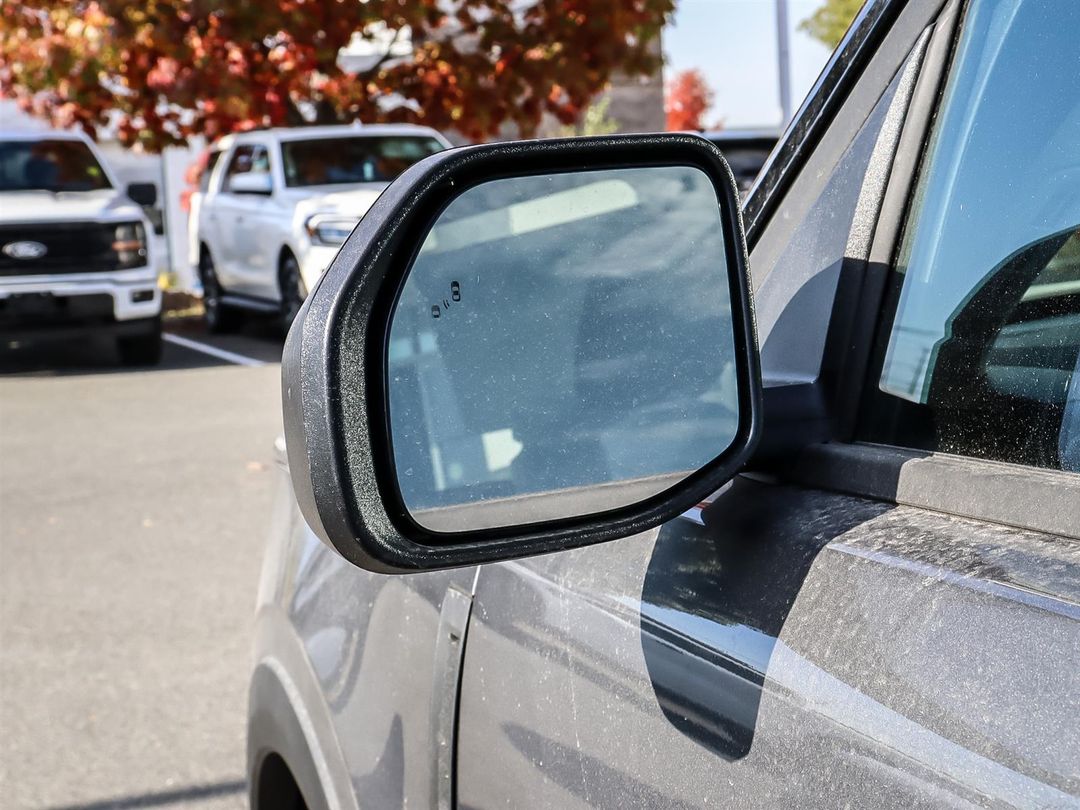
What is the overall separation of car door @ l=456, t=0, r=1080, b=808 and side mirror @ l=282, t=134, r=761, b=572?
119 mm

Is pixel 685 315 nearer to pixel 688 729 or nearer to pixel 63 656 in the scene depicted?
pixel 688 729

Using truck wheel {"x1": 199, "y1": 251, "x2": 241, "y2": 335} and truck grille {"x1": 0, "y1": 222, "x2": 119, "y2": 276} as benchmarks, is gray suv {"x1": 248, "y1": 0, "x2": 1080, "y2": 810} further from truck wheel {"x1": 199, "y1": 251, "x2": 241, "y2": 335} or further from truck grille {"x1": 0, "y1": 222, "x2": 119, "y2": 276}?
truck wheel {"x1": 199, "y1": 251, "x2": 241, "y2": 335}

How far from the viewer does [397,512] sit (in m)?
1.22

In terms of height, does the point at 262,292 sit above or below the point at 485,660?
below

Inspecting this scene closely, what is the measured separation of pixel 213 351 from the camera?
14.6 m

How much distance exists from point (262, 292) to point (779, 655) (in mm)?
13449

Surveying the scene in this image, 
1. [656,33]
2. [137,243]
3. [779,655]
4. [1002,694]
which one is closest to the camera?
[1002,694]

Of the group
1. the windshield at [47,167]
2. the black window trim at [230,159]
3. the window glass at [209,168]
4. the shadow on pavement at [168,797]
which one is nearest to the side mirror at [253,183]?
the black window trim at [230,159]

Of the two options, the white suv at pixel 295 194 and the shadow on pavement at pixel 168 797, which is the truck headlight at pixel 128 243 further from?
the shadow on pavement at pixel 168 797

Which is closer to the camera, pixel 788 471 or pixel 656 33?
pixel 788 471

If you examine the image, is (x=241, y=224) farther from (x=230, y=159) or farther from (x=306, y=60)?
(x=306, y=60)

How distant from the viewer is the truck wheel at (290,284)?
13.2 meters

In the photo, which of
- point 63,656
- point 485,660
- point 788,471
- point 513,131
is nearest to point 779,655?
point 788,471

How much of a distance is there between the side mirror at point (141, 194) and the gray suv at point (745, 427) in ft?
41.8
